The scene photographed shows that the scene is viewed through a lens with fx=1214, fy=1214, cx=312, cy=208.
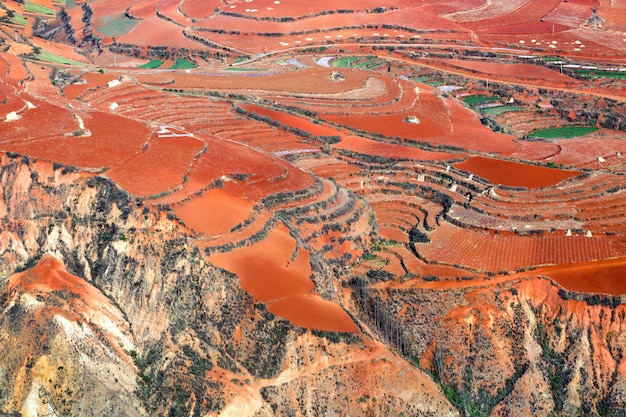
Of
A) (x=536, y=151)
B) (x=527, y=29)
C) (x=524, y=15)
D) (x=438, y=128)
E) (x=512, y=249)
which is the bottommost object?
(x=527, y=29)

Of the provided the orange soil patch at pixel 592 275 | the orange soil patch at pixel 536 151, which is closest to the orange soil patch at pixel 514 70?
the orange soil patch at pixel 536 151

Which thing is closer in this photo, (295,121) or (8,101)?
(8,101)

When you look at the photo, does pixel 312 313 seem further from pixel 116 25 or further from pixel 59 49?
pixel 116 25

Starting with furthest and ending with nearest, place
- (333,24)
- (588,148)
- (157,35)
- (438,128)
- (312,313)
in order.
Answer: (333,24) < (157,35) < (438,128) < (588,148) < (312,313)

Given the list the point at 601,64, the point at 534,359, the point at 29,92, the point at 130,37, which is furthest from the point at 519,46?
the point at 534,359

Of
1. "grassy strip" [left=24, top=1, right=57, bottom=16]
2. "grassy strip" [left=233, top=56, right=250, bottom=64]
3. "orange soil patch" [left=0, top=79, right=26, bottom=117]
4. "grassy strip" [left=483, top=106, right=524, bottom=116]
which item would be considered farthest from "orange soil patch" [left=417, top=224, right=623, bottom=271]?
"grassy strip" [left=24, top=1, right=57, bottom=16]

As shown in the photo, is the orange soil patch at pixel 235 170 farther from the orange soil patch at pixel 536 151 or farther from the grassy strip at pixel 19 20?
the grassy strip at pixel 19 20

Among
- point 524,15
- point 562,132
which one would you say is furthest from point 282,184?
point 524,15
